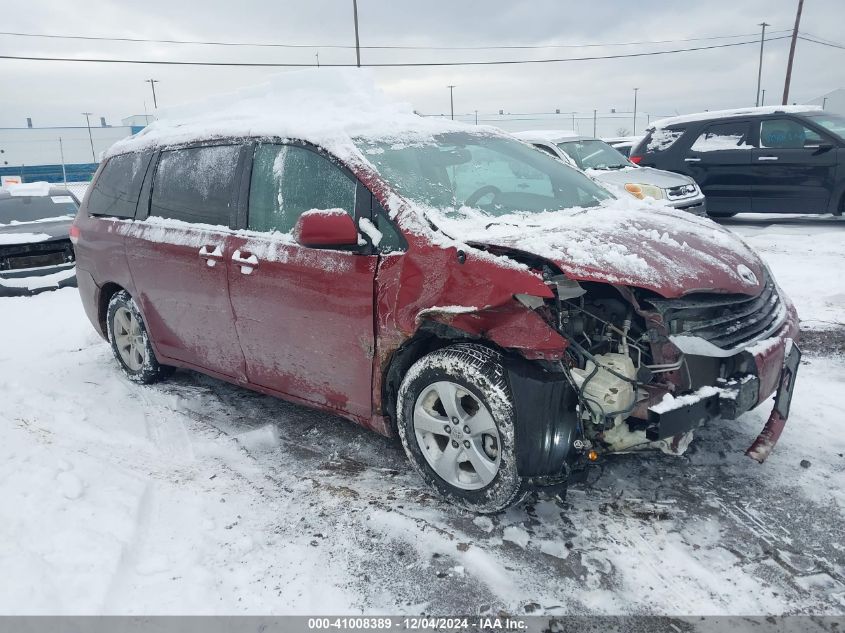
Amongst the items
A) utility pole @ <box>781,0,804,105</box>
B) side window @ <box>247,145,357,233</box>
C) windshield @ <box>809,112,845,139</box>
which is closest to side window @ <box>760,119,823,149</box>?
windshield @ <box>809,112,845,139</box>

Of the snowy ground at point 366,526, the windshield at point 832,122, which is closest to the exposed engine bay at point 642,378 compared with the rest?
the snowy ground at point 366,526

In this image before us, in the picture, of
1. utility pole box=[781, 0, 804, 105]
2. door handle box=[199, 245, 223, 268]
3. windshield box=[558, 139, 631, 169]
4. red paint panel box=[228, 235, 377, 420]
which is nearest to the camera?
red paint panel box=[228, 235, 377, 420]

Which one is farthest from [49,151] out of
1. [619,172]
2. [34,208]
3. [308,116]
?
[308,116]

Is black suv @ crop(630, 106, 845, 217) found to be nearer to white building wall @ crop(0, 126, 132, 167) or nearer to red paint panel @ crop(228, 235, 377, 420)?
red paint panel @ crop(228, 235, 377, 420)

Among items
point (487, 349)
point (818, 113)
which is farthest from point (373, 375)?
point (818, 113)

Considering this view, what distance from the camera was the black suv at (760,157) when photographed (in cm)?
930

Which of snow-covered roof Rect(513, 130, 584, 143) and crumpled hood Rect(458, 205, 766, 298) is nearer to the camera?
crumpled hood Rect(458, 205, 766, 298)

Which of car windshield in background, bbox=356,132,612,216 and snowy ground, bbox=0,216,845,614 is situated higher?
car windshield in background, bbox=356,132,612,216

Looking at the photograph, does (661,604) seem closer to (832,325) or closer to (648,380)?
(648,380)

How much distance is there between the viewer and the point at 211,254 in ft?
12.2

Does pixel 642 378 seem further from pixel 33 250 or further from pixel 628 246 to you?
pixel 33 250

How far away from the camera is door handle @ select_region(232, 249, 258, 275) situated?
347 centimetres

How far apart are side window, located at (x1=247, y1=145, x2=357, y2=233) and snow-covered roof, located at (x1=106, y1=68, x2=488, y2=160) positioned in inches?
3.8

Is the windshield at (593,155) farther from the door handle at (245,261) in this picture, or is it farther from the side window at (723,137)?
the door handle at (245,261)
